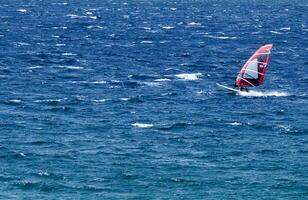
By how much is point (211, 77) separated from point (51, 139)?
181ft

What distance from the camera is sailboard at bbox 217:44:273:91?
13312 centimetres

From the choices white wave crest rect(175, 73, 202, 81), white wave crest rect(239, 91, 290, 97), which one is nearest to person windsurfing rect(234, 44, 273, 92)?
white wave crest rect(239, 91, 290, 97)

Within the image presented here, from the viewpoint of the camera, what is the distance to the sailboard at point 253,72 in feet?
437

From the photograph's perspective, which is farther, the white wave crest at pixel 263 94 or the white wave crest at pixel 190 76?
the white wave crest at pixel 190 76

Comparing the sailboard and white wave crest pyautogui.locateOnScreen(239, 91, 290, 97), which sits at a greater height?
the sailboard

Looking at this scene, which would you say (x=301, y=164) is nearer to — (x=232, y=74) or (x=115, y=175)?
(x=115, y=175)

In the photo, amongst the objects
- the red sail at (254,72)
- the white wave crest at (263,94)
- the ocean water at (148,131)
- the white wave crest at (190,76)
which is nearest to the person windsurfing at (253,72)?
the red sail at (254,72)

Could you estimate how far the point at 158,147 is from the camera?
95.6m

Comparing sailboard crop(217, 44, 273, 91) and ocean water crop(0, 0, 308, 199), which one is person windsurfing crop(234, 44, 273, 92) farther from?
ocean water crop(0, 0, 308, 199)

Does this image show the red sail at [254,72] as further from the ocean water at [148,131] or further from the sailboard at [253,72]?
the ocean water at [148,131]

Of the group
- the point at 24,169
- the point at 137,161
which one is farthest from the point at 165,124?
the point at 24,169

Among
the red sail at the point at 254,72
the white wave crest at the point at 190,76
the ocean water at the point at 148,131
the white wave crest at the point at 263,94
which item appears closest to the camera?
the ocean water at the point at 148,131

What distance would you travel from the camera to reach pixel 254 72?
135 metres

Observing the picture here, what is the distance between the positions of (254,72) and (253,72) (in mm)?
178
